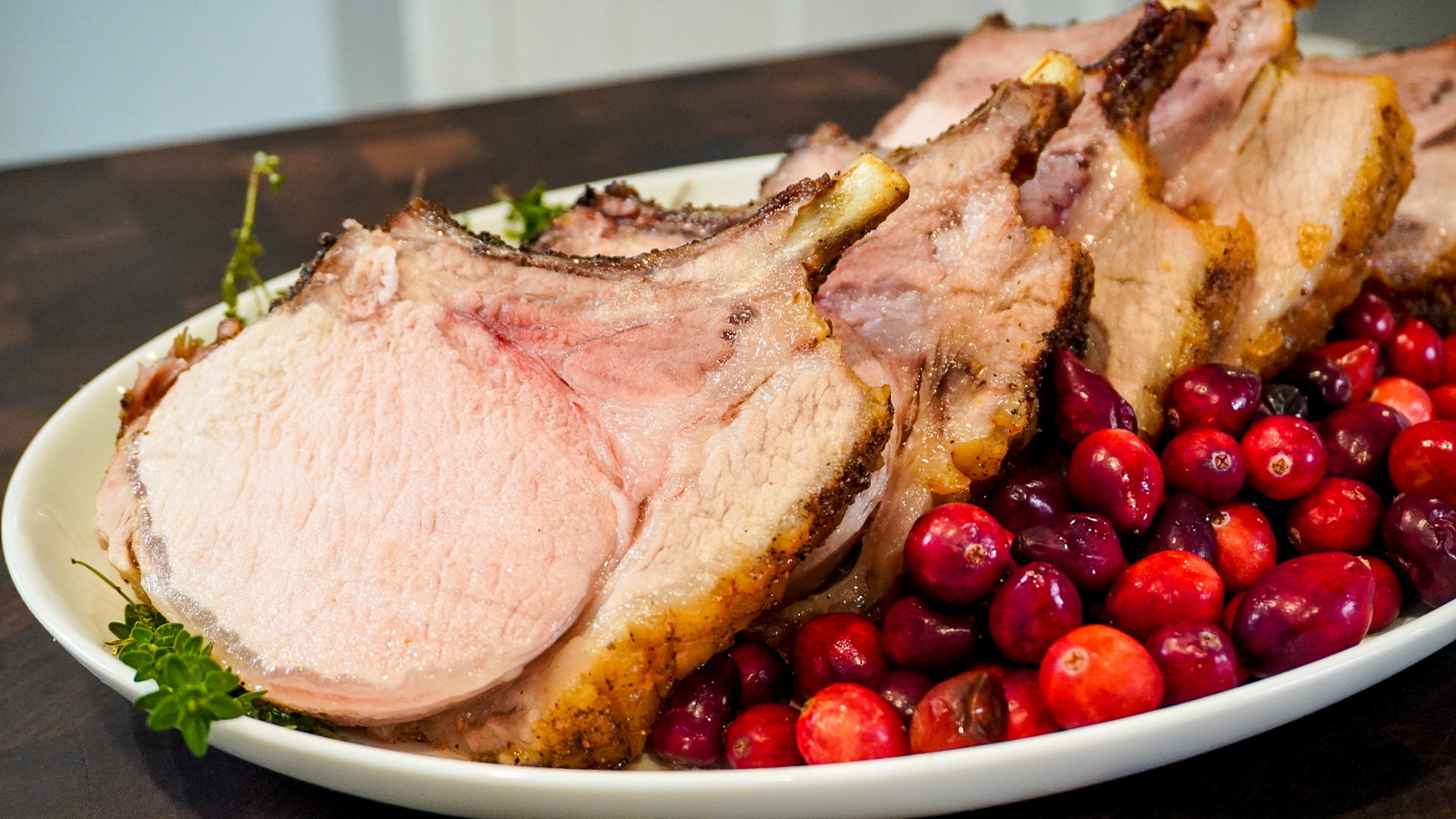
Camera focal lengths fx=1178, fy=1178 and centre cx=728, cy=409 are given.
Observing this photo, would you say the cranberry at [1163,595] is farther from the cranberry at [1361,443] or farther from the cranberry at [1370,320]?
the cranberry at [1370,320]

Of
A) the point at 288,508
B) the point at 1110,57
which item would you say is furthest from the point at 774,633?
the point at 1110,57

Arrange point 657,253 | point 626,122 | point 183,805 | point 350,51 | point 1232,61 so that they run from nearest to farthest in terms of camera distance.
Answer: point 183,805 → point 657,253 → point 1232,61 → point 626,122 → point 350,51

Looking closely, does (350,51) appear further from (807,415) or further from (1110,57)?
(807,415)

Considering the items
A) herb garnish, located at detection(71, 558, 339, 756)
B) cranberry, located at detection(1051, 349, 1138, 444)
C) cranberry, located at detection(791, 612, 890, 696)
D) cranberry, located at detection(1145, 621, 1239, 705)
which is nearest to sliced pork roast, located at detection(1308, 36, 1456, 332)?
cranberry, located at detection(1051, 349, 1138, 444)

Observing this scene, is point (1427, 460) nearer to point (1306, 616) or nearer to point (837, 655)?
point (1306, 616)

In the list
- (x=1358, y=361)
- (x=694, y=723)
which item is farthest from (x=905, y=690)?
(x=1358, y=361)

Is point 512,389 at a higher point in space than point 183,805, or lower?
higher

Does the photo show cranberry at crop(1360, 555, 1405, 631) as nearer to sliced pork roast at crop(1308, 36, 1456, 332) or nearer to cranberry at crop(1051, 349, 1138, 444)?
A: cranberry at crop(1051, 349, 1138, 444)
